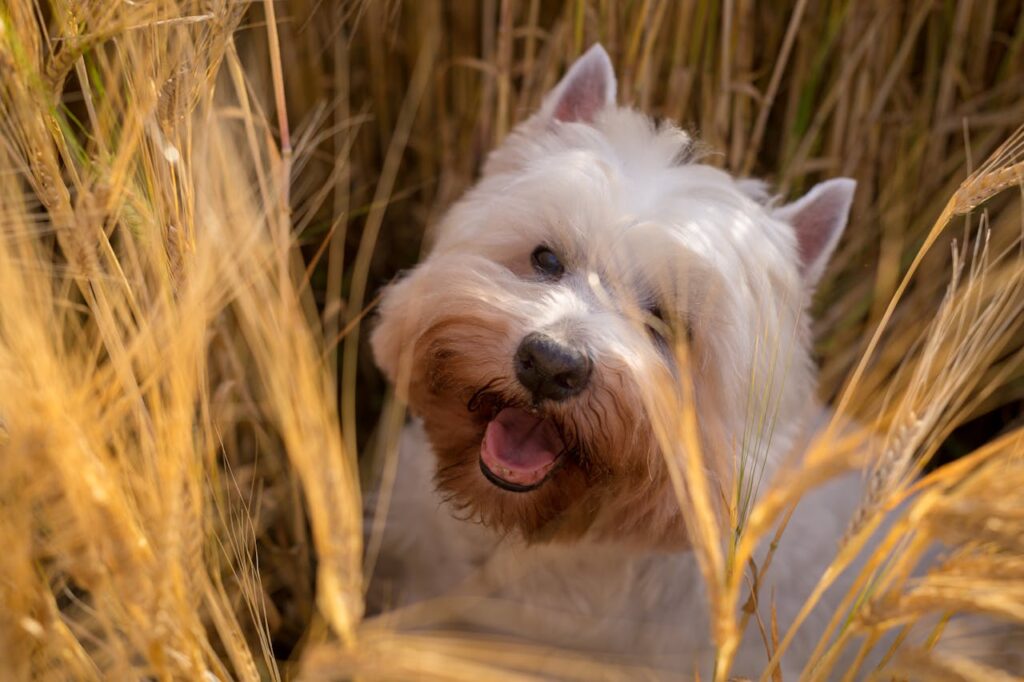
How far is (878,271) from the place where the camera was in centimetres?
306

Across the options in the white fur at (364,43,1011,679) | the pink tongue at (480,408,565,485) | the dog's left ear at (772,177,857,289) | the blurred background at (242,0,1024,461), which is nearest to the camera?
the white fur at (364,43,1011,679)

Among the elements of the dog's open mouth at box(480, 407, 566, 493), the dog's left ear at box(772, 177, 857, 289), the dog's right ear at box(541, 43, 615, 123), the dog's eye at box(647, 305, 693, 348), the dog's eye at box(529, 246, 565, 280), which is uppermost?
the dog's right ear at box(541, 43, 615, 123)

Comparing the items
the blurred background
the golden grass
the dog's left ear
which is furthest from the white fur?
the blurred background

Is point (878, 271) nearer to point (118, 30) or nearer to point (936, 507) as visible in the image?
point (936, 507)

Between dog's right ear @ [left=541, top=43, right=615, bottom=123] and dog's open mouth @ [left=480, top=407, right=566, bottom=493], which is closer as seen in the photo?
dog's open mouth @ [left=480, top=407, right=566, bottom=493]

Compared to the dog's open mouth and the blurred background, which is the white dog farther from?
the blurred background

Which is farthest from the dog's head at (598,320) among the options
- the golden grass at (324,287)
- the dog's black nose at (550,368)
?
the golden grass at (324,287)

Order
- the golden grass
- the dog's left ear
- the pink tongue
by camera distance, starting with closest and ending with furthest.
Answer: the golden grass → the pink tongue → the dog's left ear

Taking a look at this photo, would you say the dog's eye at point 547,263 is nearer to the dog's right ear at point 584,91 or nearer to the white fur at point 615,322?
the white fur at point 615,322

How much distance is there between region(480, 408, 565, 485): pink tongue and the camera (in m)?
2.14

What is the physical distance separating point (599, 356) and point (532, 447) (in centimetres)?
35

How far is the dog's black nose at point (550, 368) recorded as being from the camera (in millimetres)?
1905

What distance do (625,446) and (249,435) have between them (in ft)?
4.73

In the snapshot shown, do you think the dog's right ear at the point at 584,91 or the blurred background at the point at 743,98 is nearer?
the dog's right ear at the point at 584,91
